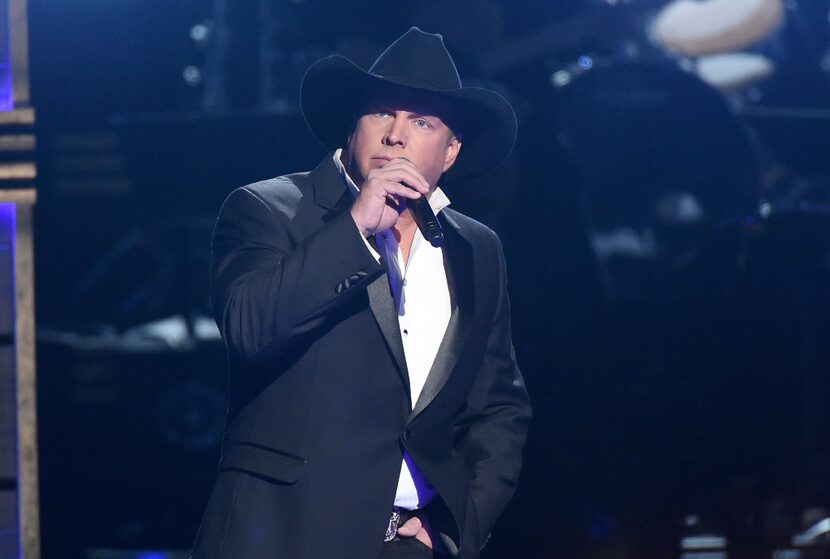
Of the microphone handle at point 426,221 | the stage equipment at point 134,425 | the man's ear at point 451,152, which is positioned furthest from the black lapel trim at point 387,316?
the stage equipment at point 134,425

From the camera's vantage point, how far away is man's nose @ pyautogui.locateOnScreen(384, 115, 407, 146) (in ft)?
6.30

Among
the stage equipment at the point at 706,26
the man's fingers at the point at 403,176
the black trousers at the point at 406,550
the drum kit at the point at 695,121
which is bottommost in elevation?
the black trousers at the point at 406,550

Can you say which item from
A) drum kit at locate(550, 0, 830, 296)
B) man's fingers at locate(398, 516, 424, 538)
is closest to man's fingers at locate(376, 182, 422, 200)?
man's fingers at locate(398, 516, 424, 538)

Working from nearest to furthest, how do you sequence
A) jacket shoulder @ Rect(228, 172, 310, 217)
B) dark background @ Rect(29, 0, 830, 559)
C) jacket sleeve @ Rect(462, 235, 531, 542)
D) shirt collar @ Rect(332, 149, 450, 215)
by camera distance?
jacket shoulder @ Rect(228, 172, 310, 217) < shirt collar @ Rect(332, 149, 450, 215) < jacket sleeve @ Rect(462, 235, 531, 542) < dark background @ Rect(29, 0, 830, 559)

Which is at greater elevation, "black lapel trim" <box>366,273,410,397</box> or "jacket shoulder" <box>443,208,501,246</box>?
"jacket shoulder" <box>443,208,501,246</box>

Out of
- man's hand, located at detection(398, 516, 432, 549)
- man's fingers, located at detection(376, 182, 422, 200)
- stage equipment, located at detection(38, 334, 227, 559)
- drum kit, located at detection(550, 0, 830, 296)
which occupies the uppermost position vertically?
drum kit, located at detection(550, 0, 830, 296)

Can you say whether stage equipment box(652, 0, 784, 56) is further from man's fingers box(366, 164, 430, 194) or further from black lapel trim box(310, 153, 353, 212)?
man's fingers box(366, 164, 430, 194)

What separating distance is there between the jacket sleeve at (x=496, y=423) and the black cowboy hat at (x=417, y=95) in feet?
0.82

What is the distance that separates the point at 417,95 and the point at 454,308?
1.34ft

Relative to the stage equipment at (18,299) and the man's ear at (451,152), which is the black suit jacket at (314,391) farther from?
the stage equipment at (18,299)

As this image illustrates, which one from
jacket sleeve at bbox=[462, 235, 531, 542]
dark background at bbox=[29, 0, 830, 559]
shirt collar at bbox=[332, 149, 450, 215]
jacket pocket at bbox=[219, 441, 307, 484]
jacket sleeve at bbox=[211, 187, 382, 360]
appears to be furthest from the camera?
dark background at bbox=[29, 0, 830, 559]

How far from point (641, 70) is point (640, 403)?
3.40 feet

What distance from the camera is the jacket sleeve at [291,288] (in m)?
1.61

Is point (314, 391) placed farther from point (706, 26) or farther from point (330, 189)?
point (706, 26)
